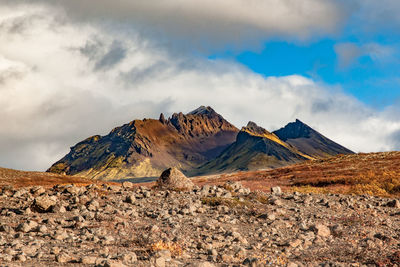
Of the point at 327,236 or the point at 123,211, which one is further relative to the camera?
the point at 123,211

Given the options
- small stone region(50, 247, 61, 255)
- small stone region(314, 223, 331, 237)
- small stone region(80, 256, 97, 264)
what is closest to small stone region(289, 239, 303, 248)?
small stone region(314, 223, 331, 237)

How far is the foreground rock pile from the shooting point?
980cm

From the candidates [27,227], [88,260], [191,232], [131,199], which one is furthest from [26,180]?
[88,260]

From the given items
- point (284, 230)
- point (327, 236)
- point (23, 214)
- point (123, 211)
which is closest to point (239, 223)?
point (284, 230)

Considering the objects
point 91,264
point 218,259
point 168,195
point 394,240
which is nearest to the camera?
point 91,264

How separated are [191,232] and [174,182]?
42.3 feet

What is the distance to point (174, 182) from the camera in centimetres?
2639

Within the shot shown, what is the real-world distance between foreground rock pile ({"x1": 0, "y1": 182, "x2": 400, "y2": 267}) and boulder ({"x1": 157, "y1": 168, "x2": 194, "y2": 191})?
3.43 meters

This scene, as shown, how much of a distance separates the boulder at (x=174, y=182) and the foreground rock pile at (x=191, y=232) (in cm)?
343

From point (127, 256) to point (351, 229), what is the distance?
10012 mm

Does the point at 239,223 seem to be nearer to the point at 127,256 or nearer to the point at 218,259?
the point at 218,259

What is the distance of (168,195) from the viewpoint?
2205cm

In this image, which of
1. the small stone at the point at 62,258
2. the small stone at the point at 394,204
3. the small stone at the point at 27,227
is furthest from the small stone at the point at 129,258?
the small stone at the point at 394,204

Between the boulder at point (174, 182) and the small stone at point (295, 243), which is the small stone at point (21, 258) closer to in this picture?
the small stone at point (295, 243)
